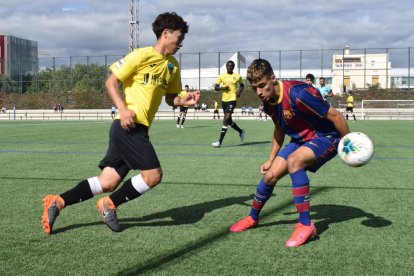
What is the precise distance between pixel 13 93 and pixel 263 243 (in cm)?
6057

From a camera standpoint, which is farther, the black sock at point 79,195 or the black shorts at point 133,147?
the black sock at point 79,195

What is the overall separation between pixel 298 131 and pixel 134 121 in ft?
4.59

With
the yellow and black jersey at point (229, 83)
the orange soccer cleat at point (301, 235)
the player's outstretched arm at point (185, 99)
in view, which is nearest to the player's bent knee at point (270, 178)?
the orange soccer cleat at point (301, 235)

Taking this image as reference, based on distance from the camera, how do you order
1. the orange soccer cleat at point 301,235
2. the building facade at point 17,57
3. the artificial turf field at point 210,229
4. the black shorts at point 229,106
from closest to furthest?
the artificial turf field at point 210,229, the orange soccer cleat at point 301,235, the black shorts at point 229,106, the building facade at point 17,57

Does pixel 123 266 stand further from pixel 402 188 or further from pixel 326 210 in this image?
pixel 402 188

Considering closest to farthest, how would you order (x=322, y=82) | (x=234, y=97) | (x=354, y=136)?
(x=354, y=136)
(x=234, y=97)
(x=322, y=82)

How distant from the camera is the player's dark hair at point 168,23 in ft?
13.0

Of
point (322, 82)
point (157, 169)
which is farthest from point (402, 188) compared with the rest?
point (322, 82)

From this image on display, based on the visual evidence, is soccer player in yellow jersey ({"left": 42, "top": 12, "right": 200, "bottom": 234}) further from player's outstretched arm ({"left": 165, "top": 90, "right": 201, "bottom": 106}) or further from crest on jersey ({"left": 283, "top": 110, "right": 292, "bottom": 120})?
crest on jersey ({"left": 283, "top": 110, "right": 292, "bottom": 120})

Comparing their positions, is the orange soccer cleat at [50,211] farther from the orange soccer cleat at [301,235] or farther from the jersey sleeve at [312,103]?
the jersey sleeve at [312,103]

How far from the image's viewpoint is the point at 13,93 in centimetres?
5878

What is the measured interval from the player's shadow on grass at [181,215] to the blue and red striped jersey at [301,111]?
1.24 meters

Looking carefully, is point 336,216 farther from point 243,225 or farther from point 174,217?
point 174,217

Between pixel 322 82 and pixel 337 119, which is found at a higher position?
pixel 322 82
